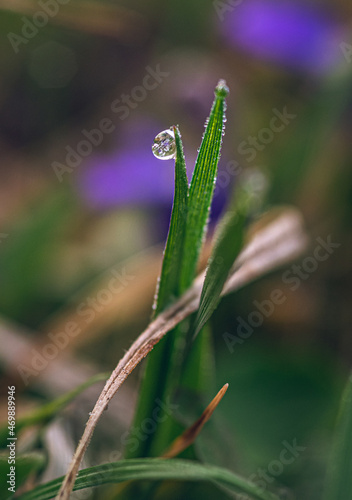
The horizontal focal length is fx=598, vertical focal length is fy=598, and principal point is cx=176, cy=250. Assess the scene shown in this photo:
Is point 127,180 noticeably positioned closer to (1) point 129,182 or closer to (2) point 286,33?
(1) point 129,182

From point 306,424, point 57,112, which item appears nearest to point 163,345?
point 306,424

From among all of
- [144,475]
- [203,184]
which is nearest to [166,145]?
[203,184]

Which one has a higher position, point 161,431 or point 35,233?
point 35,233

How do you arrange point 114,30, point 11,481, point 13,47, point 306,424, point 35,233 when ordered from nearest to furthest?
point 11,481 → point 306,424 → point 35,233 → point 114,30 → point 13,47

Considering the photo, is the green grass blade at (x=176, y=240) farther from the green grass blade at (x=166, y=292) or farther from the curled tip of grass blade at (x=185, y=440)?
the curled tip of grass blade at (x=185, y=440)

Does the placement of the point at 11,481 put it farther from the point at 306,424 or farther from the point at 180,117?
the point at 180,117

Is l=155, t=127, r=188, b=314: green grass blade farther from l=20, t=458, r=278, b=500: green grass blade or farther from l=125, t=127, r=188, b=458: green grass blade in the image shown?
l=20, t=458, r=278, b=500: green grass blade

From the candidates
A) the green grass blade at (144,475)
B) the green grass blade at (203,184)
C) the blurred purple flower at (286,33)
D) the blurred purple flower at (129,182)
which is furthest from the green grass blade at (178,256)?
the blurred purple flower at (286,33)

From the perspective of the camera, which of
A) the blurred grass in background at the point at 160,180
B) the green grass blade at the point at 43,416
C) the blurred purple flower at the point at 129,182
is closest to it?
the green grass blade at the point at 43,416
